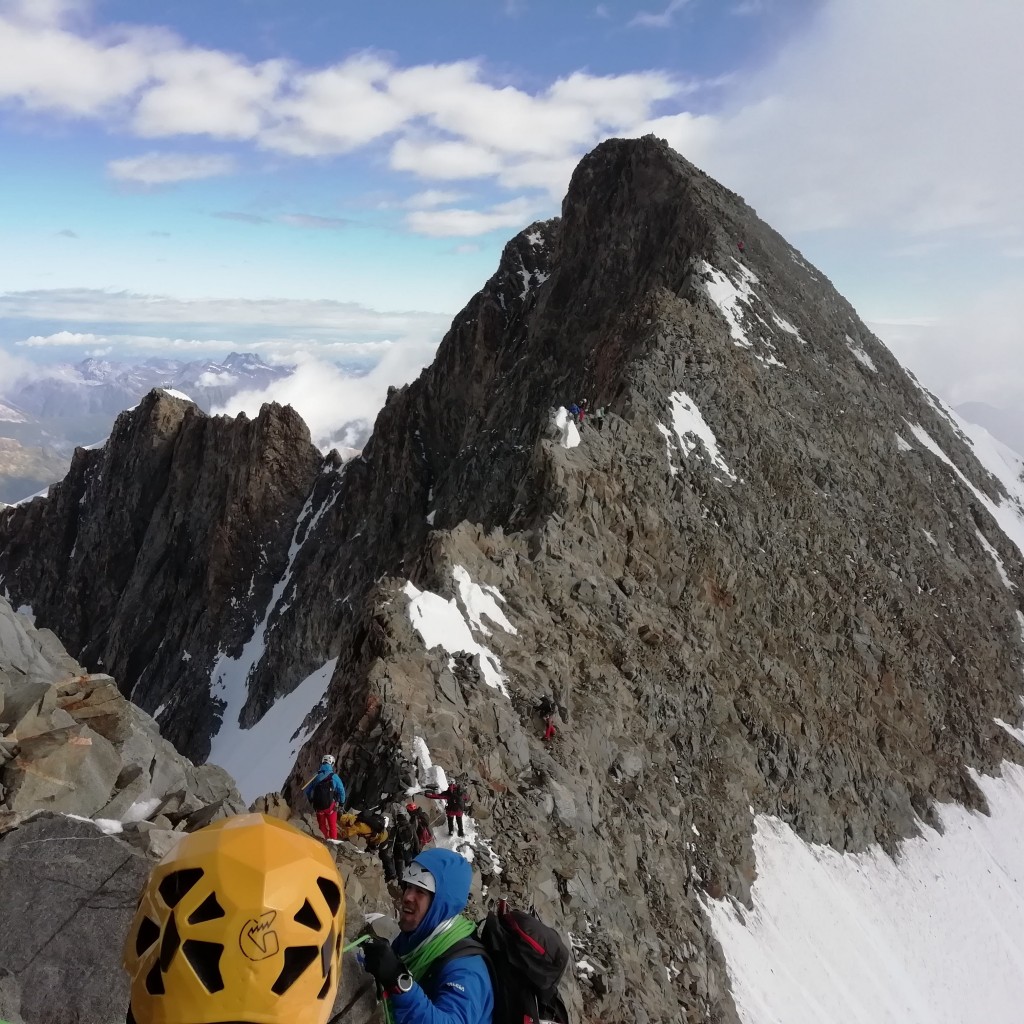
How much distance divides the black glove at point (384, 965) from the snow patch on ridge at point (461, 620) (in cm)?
1302

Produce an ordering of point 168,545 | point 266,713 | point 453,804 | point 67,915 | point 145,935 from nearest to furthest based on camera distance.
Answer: point 145,935 → point 67,915 → point 453,804 → point 266,713 → point 168,545

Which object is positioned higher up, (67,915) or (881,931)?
(67,915)

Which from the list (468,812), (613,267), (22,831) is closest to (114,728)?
(22,831)

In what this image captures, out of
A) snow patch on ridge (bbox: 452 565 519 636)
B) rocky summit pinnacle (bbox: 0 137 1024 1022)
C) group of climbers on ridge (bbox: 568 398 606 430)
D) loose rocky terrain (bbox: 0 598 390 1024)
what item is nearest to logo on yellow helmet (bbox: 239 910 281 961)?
loose rocky terrain (bbox: 0 598 390 1024)

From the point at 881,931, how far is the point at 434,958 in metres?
25.8

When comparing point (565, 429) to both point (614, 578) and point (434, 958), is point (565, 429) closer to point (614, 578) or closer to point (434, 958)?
point (614, 578)

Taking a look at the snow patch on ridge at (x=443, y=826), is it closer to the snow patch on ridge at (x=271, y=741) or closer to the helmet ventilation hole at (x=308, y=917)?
the helmet ventilation hole at (x=308, y=917)

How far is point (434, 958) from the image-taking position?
442cm

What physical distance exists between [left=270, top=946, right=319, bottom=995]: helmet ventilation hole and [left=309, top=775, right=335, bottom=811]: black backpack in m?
8.80

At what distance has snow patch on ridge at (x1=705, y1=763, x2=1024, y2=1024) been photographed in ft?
62.8

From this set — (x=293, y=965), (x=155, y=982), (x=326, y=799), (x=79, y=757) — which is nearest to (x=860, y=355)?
(x=326, y=799)

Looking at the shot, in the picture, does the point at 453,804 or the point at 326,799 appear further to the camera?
the point at 453,804

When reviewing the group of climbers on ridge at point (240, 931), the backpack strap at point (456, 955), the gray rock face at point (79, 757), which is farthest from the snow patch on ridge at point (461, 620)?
the group of climbers on ridge at point (240, 931)

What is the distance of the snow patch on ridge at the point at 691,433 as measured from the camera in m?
32.8
